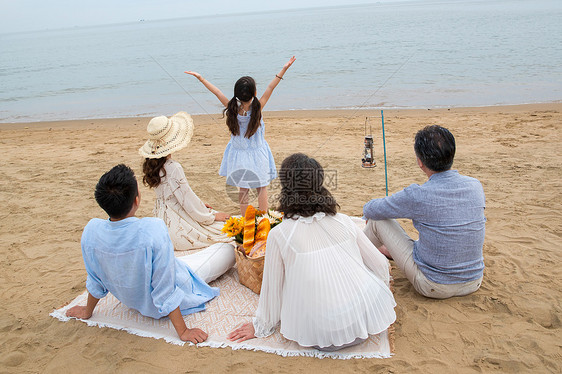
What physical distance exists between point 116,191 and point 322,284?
1.33m

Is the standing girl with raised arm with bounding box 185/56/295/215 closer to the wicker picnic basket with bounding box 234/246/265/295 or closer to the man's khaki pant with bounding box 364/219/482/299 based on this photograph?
the wicker picnic basket with bounding box 234/246/265/295

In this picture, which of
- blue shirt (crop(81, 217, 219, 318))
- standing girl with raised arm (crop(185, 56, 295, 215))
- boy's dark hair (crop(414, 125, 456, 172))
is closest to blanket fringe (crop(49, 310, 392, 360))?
blue shirt (crop(81, 217, 219, 318))

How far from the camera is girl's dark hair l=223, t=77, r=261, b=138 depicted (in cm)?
415

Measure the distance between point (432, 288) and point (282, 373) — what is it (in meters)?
1.25

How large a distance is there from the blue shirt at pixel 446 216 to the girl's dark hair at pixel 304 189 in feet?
2.21

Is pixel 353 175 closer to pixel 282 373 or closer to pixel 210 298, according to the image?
pixel 210 298

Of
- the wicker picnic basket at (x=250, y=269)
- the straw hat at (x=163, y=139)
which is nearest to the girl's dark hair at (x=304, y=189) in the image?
the wicker picnic basket at (x=250, y=269)

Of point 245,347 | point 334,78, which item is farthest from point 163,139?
point 334,78

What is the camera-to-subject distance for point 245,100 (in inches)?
167

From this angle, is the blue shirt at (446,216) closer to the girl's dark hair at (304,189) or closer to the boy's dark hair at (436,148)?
the boy's dark hair at (436,148)

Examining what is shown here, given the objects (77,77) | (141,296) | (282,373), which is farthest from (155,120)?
(77,77)

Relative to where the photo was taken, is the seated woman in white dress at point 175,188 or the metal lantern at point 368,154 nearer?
the seated woman in white dress at point 175,188

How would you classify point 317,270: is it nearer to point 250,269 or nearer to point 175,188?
point 250,269

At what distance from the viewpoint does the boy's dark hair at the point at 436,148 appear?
108 inches
